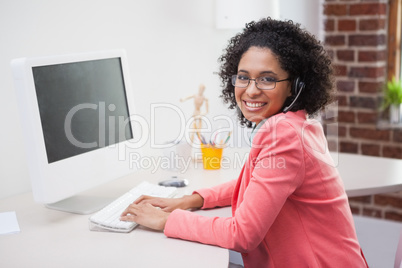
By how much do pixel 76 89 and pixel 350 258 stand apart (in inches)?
33.9

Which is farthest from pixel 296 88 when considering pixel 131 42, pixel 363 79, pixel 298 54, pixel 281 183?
pixel 363 79

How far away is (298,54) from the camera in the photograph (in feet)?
4.09

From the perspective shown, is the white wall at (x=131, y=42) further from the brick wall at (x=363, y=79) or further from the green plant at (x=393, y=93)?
the green plant at (x=393, y=93)

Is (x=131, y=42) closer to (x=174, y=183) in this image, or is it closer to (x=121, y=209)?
(x=174, y=183)

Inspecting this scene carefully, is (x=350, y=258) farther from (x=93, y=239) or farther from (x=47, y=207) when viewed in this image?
(x=47, y=207)

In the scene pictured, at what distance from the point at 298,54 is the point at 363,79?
68.6 inches

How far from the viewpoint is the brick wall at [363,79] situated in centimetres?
277

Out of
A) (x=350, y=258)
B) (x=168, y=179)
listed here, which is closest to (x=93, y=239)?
(x=168, y=179)

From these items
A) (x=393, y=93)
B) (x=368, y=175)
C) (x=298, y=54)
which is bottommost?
(x=368, y=175)

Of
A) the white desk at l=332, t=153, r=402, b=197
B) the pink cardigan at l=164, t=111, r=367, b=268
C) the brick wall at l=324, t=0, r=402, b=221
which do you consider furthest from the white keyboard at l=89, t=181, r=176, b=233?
the brick wall at l=324, t=0, r=402, b=221

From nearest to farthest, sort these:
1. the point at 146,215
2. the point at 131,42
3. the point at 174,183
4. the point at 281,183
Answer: the point at 281,183
the point at 146,215
the point at 174,183
the point at 131,42

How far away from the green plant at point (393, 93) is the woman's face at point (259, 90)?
5.70ft

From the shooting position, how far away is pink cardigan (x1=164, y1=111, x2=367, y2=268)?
42.9 inches

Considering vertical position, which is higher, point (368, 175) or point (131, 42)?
point (131, 42)
